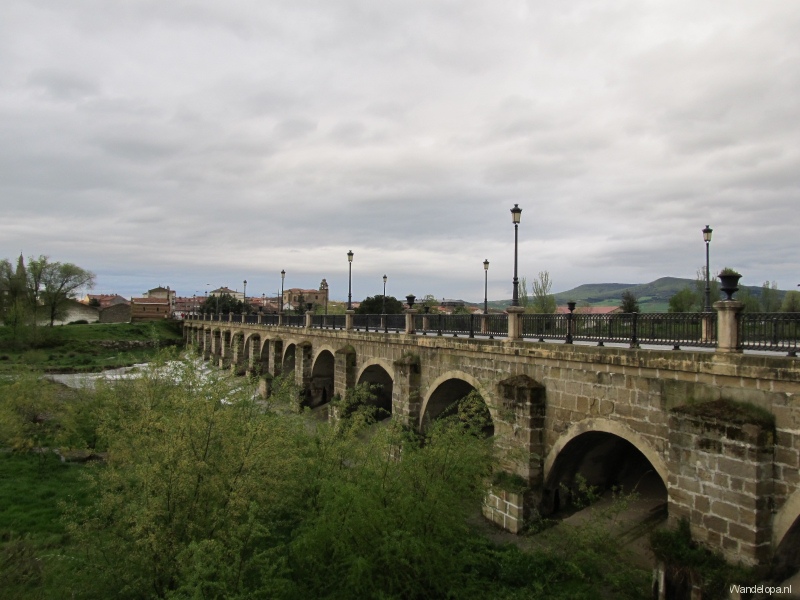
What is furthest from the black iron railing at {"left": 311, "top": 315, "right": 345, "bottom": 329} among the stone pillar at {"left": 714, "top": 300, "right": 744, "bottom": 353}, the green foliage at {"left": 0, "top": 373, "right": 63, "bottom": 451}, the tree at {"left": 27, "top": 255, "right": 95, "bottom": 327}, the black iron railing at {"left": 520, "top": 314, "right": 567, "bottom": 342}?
the tree at {"left": 27, "top": 255, "right": 95, "bottom": 327}

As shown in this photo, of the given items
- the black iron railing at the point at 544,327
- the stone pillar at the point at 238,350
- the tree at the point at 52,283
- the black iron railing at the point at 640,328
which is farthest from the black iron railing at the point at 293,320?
the tree at the point at 52,283

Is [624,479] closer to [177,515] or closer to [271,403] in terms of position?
[271,403]

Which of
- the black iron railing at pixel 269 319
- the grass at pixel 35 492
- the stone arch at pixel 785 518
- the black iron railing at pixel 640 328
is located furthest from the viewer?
the black iron railing at pixel 269 319

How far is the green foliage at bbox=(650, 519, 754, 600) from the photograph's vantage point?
8562 millimetres

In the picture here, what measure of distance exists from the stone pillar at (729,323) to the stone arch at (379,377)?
13021 mm

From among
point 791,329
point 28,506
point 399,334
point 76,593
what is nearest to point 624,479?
point 791,329

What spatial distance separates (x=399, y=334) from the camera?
20.1 meters

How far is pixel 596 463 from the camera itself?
14.2 meters

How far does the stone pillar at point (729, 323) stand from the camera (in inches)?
352

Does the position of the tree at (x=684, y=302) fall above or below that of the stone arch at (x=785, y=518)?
above

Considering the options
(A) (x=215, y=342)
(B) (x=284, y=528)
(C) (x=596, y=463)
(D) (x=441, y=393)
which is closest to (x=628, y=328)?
(C) (x=596, y=463)

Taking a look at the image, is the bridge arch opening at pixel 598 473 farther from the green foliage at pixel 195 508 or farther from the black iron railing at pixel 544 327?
the green foliage at pixel 195 508

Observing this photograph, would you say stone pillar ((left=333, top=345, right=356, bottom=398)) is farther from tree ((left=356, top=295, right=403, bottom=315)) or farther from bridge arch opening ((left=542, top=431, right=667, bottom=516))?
tree ((left=356, top=295, right=403, bottom=315))

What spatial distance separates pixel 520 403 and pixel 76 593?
32.5 feet
